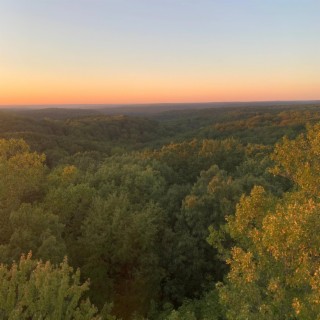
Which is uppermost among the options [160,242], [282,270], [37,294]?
[282,270]

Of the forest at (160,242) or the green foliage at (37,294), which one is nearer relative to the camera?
the forest at (160,242)

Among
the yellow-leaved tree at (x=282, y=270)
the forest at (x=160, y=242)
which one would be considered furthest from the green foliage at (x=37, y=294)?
the yellow-leaved tree at (x=282, y=270)

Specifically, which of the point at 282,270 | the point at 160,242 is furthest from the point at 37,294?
the point at 160,242

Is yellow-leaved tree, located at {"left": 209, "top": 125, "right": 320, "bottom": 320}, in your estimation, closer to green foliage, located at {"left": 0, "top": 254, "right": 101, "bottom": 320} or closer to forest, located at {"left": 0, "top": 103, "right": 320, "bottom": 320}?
forest, located at {"left": 0, "top": 103, "right": 320, "bottom": 320}

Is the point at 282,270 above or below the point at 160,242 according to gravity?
above

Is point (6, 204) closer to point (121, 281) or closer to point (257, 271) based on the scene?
point (121, 281)

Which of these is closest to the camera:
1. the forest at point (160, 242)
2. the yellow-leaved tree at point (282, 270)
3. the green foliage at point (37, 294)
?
the yellow-leaved tree at point (282, 270)

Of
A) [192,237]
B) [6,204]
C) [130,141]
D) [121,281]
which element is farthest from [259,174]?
[130,141]

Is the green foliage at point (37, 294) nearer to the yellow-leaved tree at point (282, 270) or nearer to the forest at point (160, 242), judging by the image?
the forest at point (160, 242)

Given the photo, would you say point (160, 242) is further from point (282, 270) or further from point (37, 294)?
point (282, 270)
